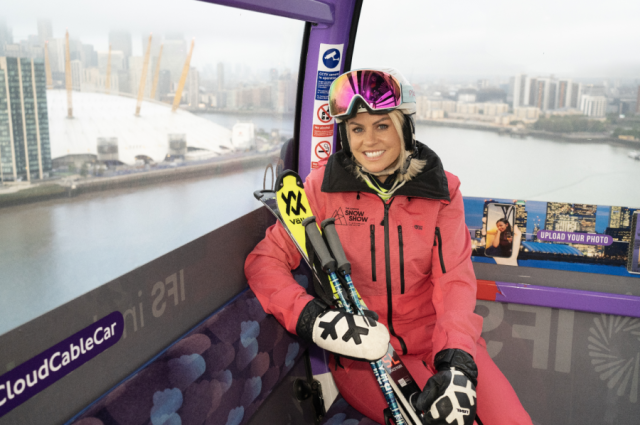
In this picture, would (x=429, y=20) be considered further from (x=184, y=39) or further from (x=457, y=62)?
(x=184, y=39)

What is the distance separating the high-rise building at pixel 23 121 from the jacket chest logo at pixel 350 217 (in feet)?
3.40

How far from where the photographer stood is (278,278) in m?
1.76

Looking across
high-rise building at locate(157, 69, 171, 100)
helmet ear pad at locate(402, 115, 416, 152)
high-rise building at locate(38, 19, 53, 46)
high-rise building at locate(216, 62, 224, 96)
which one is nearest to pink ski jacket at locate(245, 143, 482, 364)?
helmet ear pad at locate(402, 115, 416, 152)

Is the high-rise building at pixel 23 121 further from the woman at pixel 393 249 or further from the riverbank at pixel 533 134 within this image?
the riverbank at pixel 533 134

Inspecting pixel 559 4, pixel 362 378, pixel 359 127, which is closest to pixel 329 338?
pixel 362 378

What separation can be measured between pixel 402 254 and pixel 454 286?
0.22m

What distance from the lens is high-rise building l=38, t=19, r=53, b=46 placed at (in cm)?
108

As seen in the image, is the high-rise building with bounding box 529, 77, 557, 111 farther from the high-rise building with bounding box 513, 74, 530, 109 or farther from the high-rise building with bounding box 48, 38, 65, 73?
the high-rise building with bounding box 48, 38, 65, 73

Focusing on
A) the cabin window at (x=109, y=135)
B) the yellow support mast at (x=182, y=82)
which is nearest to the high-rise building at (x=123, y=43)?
the cabin window at (x=109, y=135)

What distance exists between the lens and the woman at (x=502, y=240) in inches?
101

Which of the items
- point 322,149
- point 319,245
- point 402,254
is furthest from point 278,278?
point 322,149

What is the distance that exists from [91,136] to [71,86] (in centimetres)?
14

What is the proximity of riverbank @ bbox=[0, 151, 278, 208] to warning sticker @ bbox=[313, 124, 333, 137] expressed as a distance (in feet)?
1.93

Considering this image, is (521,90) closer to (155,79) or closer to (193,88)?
(193,88)
